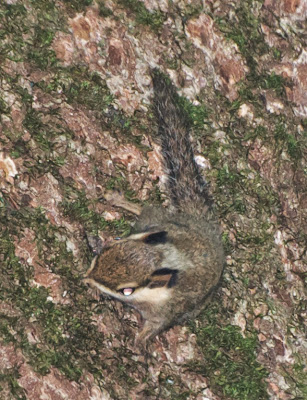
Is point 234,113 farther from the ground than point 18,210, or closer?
farther from the ground

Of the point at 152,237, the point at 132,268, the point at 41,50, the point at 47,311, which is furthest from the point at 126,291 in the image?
the point at 41,50

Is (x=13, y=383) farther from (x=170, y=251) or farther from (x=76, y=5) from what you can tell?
(x=76, y=5)

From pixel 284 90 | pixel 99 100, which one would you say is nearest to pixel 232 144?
pixel 284 90

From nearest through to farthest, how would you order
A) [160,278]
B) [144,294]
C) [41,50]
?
[160,278] < [144,294] < [41,50]

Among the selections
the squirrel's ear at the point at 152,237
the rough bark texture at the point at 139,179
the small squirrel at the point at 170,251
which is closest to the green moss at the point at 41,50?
the rough bark texture at the point at 139,179

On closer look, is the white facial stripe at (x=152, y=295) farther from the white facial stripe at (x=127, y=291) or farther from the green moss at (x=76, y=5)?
the green moss at (x=76, y=5)

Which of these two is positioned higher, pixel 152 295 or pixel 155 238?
pixel 155 238

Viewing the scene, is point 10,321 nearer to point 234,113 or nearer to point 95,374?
point 95,374
